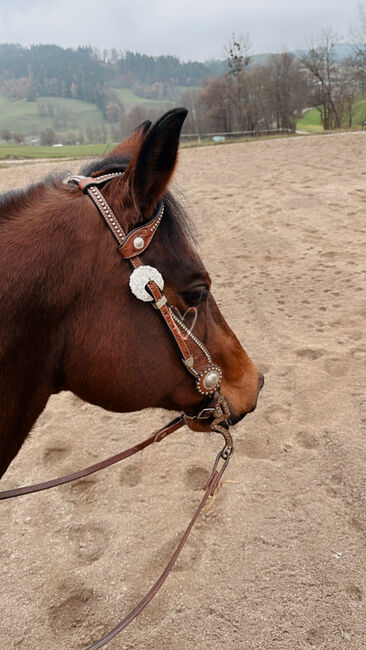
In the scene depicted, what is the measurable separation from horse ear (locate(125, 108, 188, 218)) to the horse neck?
22cm

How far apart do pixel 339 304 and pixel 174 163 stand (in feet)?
15.2

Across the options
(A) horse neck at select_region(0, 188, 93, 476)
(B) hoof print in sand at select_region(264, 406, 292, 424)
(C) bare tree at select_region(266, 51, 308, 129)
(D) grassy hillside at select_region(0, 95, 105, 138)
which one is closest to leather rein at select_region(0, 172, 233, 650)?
(A) horse neck at select_region(0, 188, 93, 476)

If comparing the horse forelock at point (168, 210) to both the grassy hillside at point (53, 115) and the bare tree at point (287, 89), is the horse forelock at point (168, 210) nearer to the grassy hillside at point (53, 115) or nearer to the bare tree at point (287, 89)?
the bare tree at point (287, 89)

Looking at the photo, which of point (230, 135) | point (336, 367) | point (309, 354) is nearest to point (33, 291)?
point (336, 367)

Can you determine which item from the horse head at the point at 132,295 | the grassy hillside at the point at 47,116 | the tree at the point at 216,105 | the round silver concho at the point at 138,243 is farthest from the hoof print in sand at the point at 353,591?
the grassy hillside at the point at 47,116

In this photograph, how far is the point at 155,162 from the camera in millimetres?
1263

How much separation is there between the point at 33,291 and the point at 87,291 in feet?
0.55

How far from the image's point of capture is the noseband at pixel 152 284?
1.34m

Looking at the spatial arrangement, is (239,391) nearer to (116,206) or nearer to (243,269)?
(116,206)

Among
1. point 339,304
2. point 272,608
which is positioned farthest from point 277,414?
point 339,304

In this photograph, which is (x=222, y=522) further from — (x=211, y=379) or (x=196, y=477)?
(x=211, y=379)

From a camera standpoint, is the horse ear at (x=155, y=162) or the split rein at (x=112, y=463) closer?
the horse ear at (x=155, y=162)

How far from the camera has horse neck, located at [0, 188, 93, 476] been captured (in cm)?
131

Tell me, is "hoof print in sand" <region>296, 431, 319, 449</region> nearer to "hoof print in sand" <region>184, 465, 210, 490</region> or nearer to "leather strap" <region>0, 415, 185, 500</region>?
"hoof print in sand" <region>184, 465, 210, 490</region>
